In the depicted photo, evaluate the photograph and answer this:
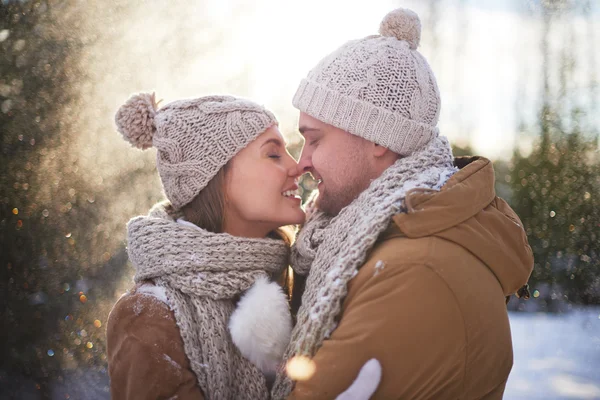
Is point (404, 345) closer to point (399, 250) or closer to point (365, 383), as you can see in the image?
point (365, 383)

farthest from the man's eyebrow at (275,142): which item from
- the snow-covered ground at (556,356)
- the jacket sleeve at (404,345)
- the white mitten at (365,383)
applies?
the snow-covered ground at (556,356)

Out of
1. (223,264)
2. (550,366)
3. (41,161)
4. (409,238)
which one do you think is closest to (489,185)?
(409,238)

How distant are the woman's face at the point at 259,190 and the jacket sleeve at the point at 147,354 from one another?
576mm

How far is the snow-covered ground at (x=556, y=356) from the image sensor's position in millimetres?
5434

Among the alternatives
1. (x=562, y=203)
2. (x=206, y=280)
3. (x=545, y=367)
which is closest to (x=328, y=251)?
(x=206, y=280)

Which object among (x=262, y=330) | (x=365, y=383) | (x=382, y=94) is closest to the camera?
(x=365, y=383)

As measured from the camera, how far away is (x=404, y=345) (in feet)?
5.74

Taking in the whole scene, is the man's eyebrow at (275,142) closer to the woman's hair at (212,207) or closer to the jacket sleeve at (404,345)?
the woman's hair at (212,207)

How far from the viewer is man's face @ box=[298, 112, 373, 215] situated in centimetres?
252

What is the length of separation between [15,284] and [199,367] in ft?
10.5

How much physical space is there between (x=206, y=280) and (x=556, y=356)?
5.19 m

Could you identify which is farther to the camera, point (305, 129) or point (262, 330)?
point (305, 129)

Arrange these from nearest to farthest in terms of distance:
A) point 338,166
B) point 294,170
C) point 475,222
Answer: point 475,222
point 338,166
point 294,170

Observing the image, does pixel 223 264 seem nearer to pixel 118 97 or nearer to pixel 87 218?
pixel 87 218
